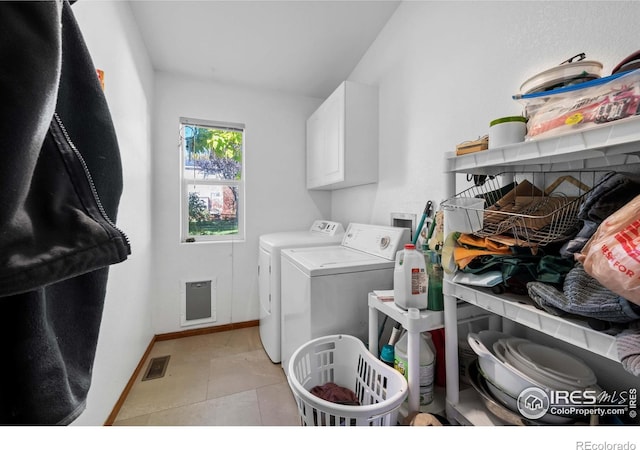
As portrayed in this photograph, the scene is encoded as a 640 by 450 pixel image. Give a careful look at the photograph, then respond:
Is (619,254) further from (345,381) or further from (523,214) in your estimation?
(345,381)

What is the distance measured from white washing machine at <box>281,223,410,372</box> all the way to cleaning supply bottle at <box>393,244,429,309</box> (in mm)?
411

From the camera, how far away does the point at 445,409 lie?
1076 mm

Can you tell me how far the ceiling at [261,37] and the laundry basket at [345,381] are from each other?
2.21 meters

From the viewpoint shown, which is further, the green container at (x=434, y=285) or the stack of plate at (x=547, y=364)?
the green container at (x=434, y=285)

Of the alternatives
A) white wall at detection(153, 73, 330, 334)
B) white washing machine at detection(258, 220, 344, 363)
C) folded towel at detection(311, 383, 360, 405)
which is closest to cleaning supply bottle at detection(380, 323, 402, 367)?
folded towel at detection(311, 383, 360, 405)

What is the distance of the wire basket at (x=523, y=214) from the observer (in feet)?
2.42

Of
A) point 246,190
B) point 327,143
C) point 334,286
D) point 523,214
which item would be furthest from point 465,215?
point 246,190

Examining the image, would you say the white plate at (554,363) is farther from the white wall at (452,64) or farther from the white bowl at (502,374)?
the white wall at (452,64)

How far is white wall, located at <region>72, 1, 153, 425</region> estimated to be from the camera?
1331 mm

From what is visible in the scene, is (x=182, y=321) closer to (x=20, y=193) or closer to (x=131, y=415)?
(x=131, y=415)

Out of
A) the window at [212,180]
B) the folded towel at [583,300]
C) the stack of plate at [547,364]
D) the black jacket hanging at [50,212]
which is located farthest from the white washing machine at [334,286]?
the window at [212,180]

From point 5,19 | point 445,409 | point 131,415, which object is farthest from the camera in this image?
point 131,415
